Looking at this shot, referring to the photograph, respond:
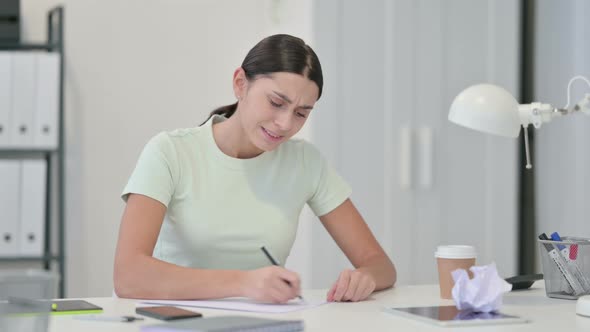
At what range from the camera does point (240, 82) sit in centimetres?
210

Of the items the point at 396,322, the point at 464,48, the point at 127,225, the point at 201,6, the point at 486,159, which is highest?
the point at 201,6

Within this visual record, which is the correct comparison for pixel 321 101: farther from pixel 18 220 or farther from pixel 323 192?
pixel 18 220

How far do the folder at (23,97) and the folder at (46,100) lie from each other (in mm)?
19

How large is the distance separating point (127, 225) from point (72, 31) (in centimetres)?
169

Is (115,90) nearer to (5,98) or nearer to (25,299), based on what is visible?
(5,98)

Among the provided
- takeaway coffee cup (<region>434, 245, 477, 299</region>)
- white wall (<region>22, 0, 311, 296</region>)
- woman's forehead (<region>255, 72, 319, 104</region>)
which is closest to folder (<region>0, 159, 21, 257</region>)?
white wall (<region>22, 0, 311, 296</region>)

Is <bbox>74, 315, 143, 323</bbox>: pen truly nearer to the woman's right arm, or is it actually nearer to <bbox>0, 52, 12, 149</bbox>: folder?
the woman's right arm

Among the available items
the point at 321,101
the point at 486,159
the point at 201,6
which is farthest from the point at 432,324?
the point at 201,6

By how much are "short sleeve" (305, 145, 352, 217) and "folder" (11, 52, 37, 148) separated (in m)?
1.36

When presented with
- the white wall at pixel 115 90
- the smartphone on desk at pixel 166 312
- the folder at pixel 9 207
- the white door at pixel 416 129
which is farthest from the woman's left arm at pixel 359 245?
the folder at pixel 9 207

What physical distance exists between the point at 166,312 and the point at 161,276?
259 mm

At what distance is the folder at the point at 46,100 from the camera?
3.15 metres

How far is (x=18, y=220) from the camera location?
313 cm

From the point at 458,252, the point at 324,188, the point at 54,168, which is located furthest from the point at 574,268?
the point at 54,168
